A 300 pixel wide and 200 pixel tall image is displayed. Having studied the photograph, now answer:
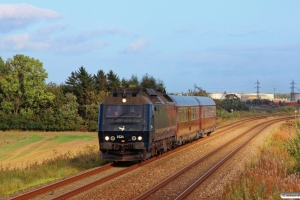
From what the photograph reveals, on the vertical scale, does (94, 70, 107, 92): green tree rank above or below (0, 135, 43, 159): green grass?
above

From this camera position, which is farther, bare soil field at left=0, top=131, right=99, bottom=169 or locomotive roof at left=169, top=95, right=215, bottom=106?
bare soil field at left=0, top=131, right=99, bottom=169

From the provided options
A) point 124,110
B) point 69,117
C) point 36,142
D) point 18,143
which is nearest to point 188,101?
point 124,110

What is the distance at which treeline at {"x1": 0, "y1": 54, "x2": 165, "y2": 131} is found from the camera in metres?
76.8

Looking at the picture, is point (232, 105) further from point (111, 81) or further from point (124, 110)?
point (124, 110)

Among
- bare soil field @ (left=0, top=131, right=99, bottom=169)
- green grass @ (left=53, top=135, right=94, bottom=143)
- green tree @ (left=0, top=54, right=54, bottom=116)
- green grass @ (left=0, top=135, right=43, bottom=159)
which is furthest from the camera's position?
green tree @ (left=0, top=54, right=54, bottom=116)

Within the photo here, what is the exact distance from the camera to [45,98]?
80500 millimetres

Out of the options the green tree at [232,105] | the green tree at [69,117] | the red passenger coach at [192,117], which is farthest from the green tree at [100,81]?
the red passenger coach at [192,117]

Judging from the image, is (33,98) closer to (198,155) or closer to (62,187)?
(198,155)

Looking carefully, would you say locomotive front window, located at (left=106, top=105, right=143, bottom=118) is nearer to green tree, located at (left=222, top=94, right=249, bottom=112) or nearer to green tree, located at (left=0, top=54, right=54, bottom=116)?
green tree, located at (left=0, top=54, right=54, bottom=116)

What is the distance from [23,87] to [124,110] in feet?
210

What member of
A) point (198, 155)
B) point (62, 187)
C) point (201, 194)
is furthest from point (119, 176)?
point (198, 155)

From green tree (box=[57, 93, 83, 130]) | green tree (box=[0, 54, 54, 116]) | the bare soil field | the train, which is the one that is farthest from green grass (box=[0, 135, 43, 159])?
the train

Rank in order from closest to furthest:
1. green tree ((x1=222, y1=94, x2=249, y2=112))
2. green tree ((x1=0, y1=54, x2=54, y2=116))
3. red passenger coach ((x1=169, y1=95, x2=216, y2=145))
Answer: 1. red passenger coach ((x1=169, y1=95, x2=216, y2=145))
2. green tree ((x1=0, y1=54, x2=54, y2=116))
3. green tree ((x1=222, y1=94, x2=249, y2=112))

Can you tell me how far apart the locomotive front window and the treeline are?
183 ft
